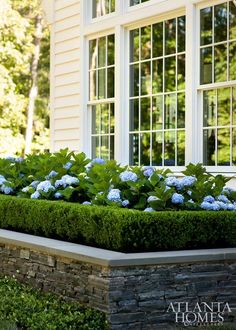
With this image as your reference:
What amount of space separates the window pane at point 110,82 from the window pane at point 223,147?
2.12 meters

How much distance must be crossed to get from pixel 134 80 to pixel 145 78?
0.79 ft

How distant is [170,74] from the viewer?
797 centimetres

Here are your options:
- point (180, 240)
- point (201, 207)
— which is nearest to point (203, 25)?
point (201, 207)

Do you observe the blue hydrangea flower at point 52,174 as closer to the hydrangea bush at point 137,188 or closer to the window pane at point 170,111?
the hydrangea bush at point 137,188

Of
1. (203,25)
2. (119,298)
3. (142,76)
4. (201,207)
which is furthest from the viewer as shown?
(142,76)

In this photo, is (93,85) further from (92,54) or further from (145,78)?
(145,78)

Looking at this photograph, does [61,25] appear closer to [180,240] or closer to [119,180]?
[119,180]

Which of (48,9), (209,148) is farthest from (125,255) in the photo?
(48,9)

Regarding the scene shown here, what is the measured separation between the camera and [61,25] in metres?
9.95

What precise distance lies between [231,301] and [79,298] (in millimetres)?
1152

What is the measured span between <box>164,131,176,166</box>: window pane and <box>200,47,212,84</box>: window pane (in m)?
0.82

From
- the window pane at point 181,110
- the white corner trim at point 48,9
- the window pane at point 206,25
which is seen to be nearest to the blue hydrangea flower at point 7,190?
the window pane at point 181,110

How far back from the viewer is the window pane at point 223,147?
7.07 meters

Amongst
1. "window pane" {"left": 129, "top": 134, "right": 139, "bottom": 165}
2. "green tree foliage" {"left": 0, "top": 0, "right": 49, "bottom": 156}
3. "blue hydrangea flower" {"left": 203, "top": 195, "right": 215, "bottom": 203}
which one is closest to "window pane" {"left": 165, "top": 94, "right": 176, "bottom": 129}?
"window pane" {"left": 129, "top": 134, "right": 139, "bottom": 165}
